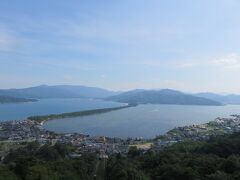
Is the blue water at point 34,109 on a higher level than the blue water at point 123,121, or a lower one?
higher

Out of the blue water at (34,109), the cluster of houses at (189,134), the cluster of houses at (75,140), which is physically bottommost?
the cluster of houses at (75,140)

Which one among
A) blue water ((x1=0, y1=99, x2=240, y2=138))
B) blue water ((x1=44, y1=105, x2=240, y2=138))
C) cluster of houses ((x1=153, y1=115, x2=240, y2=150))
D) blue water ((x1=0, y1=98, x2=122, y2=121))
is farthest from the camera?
blue water ((x1=0, y1=98, x2=122, y2=121))

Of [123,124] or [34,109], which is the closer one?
[123,124]

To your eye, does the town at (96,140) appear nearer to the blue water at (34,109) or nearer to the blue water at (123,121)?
the blue water at (123,121)

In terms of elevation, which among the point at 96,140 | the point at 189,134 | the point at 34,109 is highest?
the point at 34,109

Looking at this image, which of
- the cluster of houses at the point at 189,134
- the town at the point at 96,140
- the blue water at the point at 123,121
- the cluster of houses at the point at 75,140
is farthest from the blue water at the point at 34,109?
the cluster of houses at the point at 189,134

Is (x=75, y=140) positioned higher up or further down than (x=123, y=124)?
further down

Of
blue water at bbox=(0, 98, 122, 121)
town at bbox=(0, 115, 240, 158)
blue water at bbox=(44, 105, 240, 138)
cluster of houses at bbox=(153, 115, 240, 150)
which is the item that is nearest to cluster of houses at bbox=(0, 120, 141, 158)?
town at bbox=(0, 115, 240, 158)

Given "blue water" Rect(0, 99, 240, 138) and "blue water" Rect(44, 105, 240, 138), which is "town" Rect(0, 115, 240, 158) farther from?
"blue water" Rect(0, 99, 240, 138)

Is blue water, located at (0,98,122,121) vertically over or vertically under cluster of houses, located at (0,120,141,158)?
over

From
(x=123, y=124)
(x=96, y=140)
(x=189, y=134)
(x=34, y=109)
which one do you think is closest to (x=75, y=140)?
(x=96, y=140)

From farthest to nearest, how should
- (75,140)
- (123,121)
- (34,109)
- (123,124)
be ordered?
(34,109), (123,121), (123,124), (75,140)

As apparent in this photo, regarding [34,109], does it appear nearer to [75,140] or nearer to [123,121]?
[123,121]

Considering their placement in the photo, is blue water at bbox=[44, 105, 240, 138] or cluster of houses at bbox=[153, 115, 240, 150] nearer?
cluster of houses at bbox=[153, 115, 240, 150]
